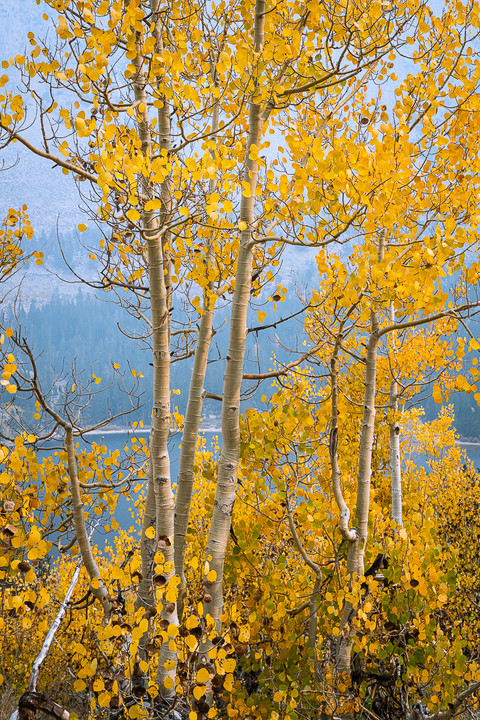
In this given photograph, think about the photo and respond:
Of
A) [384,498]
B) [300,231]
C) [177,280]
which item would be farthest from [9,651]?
[300,231]

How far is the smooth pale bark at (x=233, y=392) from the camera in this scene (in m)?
3.27

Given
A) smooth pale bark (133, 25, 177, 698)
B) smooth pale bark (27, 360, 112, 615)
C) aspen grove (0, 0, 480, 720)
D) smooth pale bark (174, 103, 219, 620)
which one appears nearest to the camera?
aspen grove (0, 0, 480, 720)

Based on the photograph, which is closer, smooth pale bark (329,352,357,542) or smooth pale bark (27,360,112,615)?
smooth pale bark (27,360,112,615)

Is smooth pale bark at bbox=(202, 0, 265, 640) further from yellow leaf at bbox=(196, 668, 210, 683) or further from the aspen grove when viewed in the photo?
yellow leaf at bbox=(196, 668, 210, 683)

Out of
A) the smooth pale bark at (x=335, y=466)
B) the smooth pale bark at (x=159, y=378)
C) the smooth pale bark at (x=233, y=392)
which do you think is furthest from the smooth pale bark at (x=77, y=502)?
the smooth pale bark at (x=335, y=466)

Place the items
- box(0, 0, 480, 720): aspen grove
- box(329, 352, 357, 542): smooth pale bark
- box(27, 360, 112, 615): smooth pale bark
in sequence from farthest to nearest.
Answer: box(329, 352, 357, 542): smooth pale bark < box(27, 360, 112, 615): smooth pale bark < box(0, 0, 480, 720): aspen grove

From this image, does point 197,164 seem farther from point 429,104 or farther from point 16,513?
point 429,104

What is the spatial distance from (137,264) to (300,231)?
1548mm

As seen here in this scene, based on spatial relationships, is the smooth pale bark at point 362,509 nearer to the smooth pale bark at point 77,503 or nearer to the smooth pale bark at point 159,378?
the smooth pale bark at point 159,378

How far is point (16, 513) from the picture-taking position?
2301mm

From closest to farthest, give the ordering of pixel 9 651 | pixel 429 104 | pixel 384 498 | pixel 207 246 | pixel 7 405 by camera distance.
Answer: pixel 7 405 < pixel 429 104 < pixel 207 246 < pixel 9 651 < pixel 384 498

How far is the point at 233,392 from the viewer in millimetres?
3375

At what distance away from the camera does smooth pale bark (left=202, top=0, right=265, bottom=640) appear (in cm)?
327

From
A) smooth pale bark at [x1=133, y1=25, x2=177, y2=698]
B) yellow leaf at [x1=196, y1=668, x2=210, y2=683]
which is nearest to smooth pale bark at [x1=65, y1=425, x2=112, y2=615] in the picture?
smooth pale bark at [x1=133, y1=25, x2=177, y2=698]
